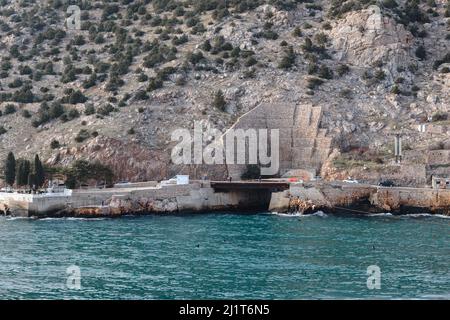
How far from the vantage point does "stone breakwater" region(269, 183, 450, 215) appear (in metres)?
59.7

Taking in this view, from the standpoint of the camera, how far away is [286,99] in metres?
70.2

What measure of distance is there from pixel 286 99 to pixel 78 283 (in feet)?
122

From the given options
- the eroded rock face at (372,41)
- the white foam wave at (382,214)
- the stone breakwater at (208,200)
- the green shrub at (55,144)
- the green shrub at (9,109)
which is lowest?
the white foam wave at (382,214)

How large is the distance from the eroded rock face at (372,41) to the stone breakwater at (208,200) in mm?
18281

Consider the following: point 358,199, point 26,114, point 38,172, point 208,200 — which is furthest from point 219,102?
point 38,172

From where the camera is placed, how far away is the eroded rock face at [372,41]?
75.8 m

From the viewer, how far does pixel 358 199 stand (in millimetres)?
60062

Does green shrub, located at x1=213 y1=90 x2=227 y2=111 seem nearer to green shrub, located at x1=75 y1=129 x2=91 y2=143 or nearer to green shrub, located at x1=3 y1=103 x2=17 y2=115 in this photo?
green shrub, located at x1=75 y1=129 x2=91 y2=143

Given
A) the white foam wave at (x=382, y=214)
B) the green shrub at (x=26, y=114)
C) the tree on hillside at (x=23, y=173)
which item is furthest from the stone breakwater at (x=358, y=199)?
the green shrub at (x=26, y=114)

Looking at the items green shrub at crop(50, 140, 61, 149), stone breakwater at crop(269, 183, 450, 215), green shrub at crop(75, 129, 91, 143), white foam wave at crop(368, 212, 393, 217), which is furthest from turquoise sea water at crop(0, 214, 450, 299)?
green shrub at crop(50, 140, 61, 149)

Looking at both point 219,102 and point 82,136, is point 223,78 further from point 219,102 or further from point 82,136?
point 82,136

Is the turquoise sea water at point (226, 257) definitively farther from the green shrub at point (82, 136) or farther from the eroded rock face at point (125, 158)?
the green shrub at point (82, 136)

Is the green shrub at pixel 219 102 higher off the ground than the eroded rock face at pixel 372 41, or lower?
lower

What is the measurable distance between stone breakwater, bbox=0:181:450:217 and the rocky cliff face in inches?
136
